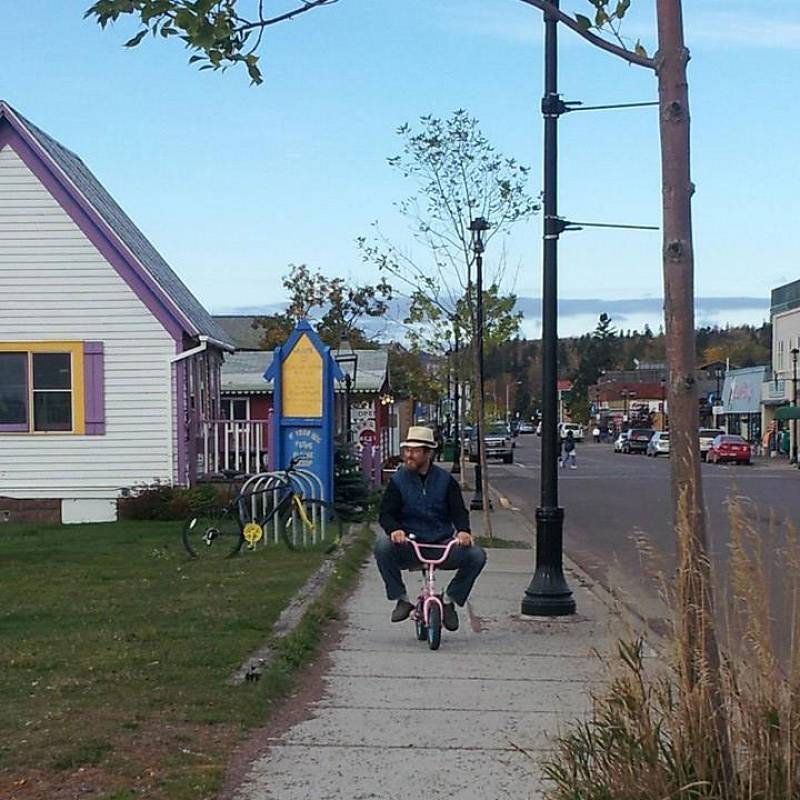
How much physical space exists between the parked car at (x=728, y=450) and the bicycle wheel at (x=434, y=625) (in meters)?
50.8

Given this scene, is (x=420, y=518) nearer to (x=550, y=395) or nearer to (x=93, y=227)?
(x=550, y=395)

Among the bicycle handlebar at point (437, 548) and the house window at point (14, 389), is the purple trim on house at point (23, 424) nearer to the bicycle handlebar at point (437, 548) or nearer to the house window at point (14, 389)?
the house window at point (14, 389)

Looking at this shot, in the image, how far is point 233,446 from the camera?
24.4 m

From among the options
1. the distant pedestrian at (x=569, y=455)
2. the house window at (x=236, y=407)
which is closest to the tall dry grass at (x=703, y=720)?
the house window at (x=236, y=407)

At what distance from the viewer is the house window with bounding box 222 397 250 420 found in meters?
37.2

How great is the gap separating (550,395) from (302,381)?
A: 30.9 ft

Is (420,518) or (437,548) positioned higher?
(420,518)

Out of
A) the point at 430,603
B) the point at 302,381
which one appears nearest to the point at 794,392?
the point at 302,381

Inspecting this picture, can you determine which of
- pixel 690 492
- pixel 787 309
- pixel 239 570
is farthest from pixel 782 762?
pixel 787 309

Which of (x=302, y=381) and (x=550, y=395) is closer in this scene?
(x=550, y=395)

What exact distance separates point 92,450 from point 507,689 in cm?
1412

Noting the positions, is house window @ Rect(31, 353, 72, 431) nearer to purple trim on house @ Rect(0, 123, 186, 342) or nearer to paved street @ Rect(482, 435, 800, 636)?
purple trim on house @ Rect(0, 123, 186, 342)

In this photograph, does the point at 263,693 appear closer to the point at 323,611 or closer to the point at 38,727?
the point at 38,727

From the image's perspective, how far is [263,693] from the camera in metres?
7.57
